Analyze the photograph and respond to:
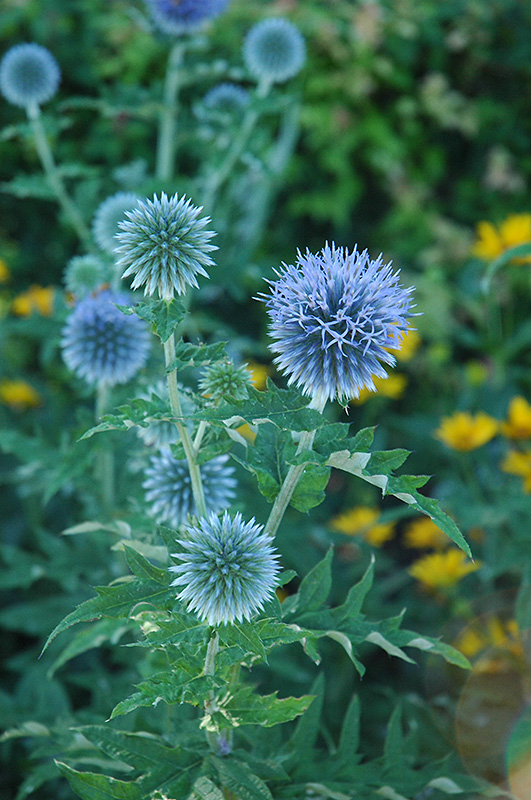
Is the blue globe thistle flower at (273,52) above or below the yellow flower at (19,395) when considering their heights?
above

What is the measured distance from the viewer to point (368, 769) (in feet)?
4.48

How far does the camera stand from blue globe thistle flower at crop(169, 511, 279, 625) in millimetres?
1080

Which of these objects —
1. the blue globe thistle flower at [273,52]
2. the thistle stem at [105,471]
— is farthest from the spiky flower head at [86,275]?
the blue globe thistle flower at [273,52]

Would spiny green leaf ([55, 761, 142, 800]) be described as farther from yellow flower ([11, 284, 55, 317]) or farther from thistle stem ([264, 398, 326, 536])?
yellow flower ([11, 284, 55, 317])

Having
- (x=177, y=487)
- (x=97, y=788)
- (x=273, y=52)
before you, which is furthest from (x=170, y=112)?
(x=97, y=788)

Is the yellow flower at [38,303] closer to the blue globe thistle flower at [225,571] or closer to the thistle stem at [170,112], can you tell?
the thistle stem at [170,112]

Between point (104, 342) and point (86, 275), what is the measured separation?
0.28m

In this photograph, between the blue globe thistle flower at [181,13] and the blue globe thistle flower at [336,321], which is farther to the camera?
the blue globe thistle flower at [181,13]

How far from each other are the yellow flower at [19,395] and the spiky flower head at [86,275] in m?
1.14

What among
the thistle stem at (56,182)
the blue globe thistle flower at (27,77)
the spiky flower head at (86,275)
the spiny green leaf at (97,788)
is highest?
the blue globe thistle flower at (27,77)

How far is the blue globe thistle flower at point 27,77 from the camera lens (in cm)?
241

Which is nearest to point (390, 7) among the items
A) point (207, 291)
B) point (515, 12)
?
point (515, 12)

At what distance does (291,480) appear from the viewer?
1125mm

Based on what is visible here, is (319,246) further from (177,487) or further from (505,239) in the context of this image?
(177,487)
